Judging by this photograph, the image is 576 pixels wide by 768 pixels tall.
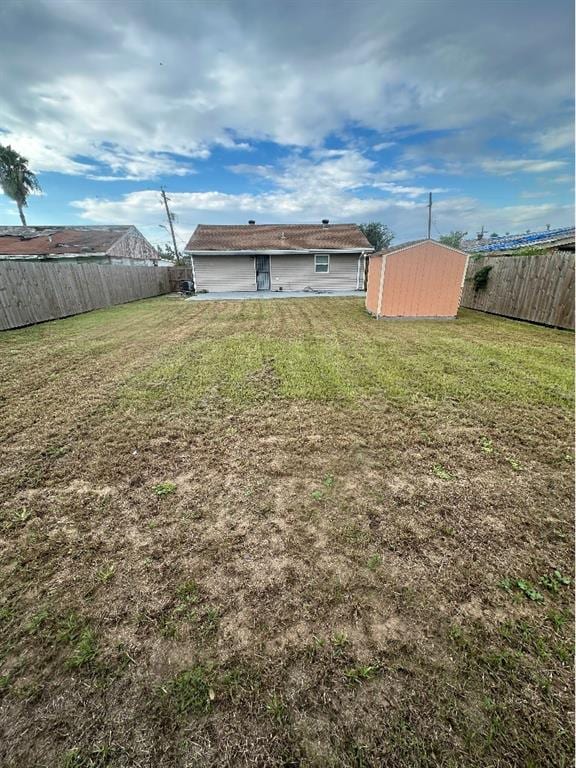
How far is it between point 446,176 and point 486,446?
101 feet

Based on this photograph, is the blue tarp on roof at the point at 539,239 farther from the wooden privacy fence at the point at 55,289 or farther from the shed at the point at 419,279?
the wooden privacy fence at the point at 55,289

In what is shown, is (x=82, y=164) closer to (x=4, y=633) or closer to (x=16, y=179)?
(x=16, y=179)

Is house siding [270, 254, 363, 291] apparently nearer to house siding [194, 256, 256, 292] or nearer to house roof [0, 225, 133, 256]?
house siding [194, 256, 256, 292]

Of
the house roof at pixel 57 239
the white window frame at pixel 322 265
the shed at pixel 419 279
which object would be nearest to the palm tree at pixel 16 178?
the house roof at pixel 57 239

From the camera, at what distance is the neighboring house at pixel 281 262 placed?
16734 millimetres

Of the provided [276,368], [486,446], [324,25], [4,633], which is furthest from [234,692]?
[324,25]

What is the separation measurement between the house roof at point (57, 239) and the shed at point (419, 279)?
61.1 ft

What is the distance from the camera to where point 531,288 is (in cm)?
867

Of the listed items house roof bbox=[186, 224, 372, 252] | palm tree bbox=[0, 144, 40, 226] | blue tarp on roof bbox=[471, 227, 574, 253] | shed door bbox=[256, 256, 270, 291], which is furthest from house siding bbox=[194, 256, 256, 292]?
palm tree bbox=[0, 144, 40, 226]

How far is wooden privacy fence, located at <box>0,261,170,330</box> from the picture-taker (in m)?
8.14

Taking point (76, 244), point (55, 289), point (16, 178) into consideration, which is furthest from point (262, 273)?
point (16, 178)

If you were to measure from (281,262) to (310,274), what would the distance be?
1.80 metres

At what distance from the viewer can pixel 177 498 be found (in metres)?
2.38

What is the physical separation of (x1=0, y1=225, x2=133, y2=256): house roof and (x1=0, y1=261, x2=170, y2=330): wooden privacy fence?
814 centimetres
